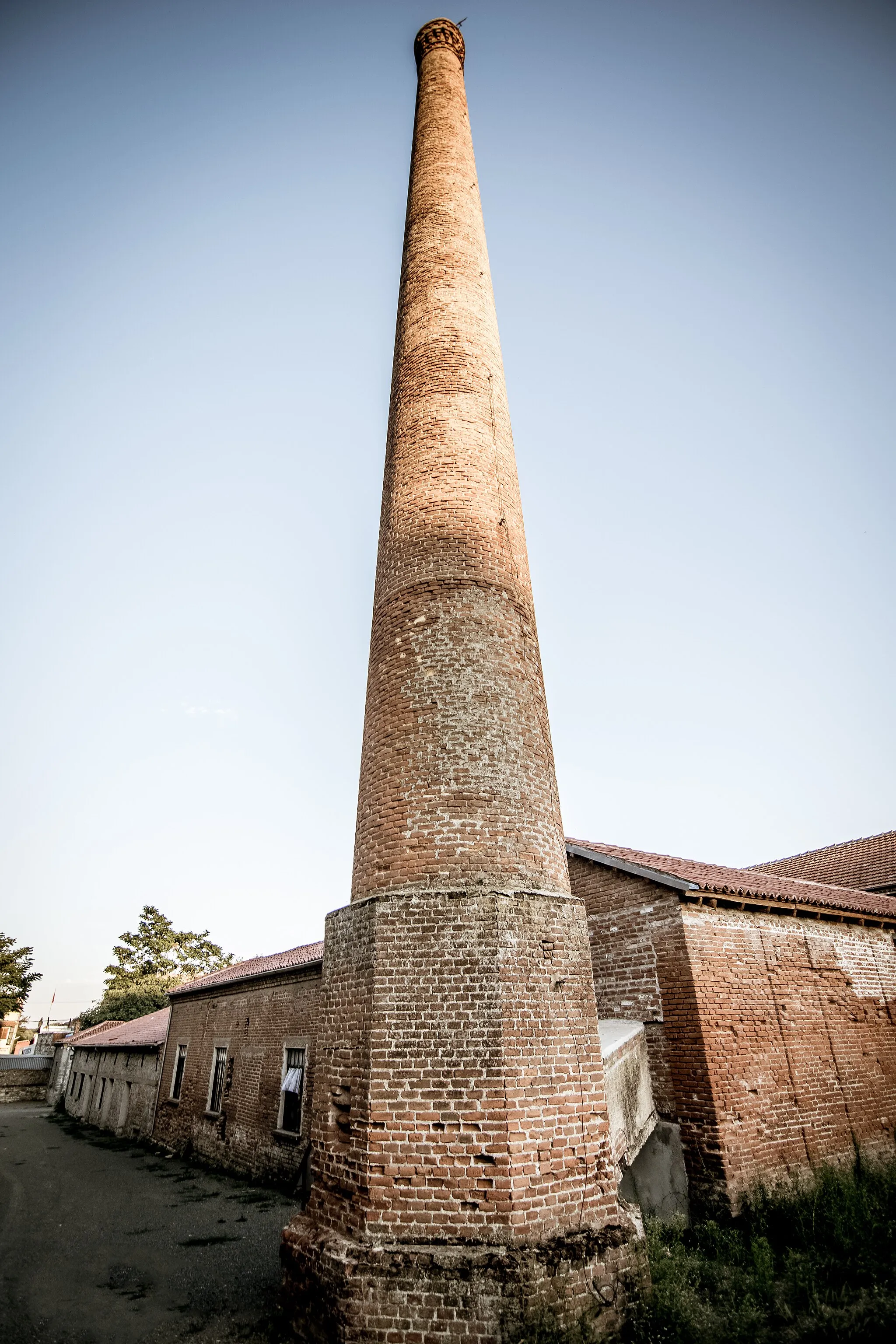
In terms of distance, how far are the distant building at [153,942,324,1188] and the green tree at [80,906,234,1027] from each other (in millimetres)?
20948

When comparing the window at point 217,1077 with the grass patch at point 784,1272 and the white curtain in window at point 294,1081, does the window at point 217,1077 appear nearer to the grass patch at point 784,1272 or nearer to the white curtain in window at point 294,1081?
the white curtain in window at point 294,1081

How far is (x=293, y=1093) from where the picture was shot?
11750 mm

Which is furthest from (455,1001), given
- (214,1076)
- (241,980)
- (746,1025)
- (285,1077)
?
(214,1076)

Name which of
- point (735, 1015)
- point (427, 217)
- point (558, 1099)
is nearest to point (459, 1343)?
point (558, 1099)

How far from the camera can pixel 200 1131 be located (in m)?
14.9

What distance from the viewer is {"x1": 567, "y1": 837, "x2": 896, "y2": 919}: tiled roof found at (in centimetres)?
889

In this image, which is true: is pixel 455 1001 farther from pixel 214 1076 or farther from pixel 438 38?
pixel 438 38

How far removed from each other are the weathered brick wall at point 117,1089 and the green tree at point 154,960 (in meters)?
7.69

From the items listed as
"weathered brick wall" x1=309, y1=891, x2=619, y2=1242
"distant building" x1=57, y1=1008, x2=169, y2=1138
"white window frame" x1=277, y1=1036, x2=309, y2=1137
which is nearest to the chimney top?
"weathered brick wall" x1=309, y1=891, x2=619, y2=1242

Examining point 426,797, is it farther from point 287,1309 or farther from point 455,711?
point 287,1309

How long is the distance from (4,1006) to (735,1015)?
4398cm

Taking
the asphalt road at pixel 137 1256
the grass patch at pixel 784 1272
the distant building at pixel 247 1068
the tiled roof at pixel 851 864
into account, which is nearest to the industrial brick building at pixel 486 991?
the distant building at pixel 247 1068

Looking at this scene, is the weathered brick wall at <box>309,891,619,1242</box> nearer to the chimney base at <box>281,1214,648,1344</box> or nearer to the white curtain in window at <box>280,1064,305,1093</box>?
the chimney base at <box>281,1214,648,1344</box>

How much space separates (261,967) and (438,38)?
19.9m
